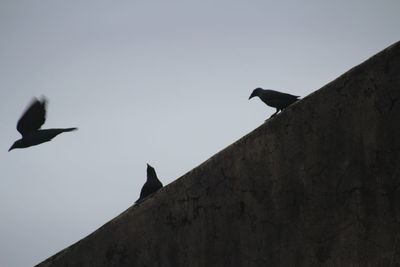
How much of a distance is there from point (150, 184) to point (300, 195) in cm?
212

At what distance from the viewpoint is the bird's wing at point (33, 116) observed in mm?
5945

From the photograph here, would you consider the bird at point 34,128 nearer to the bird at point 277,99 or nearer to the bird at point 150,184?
the bird at point 150,184

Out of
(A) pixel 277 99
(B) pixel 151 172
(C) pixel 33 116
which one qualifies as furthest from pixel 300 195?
(C) pixel 33 116

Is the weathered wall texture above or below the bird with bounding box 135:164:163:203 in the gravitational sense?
below

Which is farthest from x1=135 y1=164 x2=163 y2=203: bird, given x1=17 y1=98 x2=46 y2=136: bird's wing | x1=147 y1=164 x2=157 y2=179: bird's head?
x1=17 y1=98 x2=46 y2=136: bird's wing

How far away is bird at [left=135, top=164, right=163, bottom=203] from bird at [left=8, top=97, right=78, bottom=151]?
1653mm

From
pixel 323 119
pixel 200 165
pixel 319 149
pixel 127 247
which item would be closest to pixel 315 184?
pixel 319 149

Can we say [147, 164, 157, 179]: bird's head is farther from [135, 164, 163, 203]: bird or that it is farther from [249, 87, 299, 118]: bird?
[249, 87, 299, 118]: bird

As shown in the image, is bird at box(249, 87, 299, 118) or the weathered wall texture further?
bird at box(249, 87, 299, 118)

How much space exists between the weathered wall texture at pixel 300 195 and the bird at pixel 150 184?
84cm

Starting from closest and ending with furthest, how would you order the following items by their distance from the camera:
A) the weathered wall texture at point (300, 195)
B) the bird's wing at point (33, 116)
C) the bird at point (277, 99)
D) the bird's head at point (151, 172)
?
the weathered wall texture at point (300, 195) → the bird at point (277, 99) → the bird's head at point (151, 172) → the bird's wing at point (33, 116)

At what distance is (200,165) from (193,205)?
0.31 m

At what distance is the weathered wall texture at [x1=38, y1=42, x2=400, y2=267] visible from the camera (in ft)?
8.89

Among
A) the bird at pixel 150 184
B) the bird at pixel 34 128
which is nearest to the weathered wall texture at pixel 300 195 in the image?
the bird at pixel 150 184
